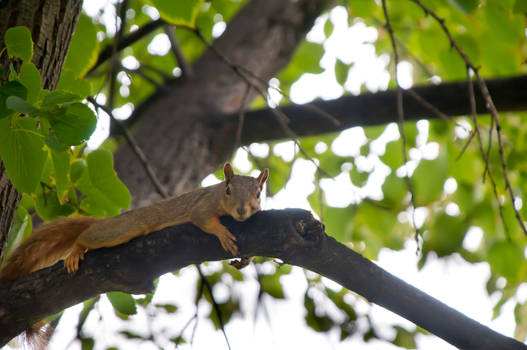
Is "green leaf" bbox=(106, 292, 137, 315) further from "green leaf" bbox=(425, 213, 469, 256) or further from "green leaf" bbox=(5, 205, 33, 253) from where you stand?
"green leaf" bbox=(425, 213, 469, 256)

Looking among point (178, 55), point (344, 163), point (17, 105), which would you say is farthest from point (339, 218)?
point (17, 105)

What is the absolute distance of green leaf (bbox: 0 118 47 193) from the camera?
3.49 feet

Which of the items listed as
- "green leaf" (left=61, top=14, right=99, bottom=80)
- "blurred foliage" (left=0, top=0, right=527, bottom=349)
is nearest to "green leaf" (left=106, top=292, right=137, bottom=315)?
"blurred foliage" (left=0, top=0, right=527, bottom=349)

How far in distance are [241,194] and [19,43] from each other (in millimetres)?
921

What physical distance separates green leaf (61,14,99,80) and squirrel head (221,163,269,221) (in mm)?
636

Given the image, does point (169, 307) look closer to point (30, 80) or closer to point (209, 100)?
point (209, 100)

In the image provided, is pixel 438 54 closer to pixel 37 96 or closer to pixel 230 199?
pixel 230 199

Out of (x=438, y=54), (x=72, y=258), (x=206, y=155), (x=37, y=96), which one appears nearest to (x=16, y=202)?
(x=72, y=258)

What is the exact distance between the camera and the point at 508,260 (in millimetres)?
2500

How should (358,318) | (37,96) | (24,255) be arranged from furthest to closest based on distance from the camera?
(358,318), (24,255), (37,96)

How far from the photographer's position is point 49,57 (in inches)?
59.1

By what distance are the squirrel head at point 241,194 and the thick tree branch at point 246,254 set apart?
19cm

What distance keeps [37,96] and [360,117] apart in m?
1.68

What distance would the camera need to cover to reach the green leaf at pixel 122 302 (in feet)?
5.77
